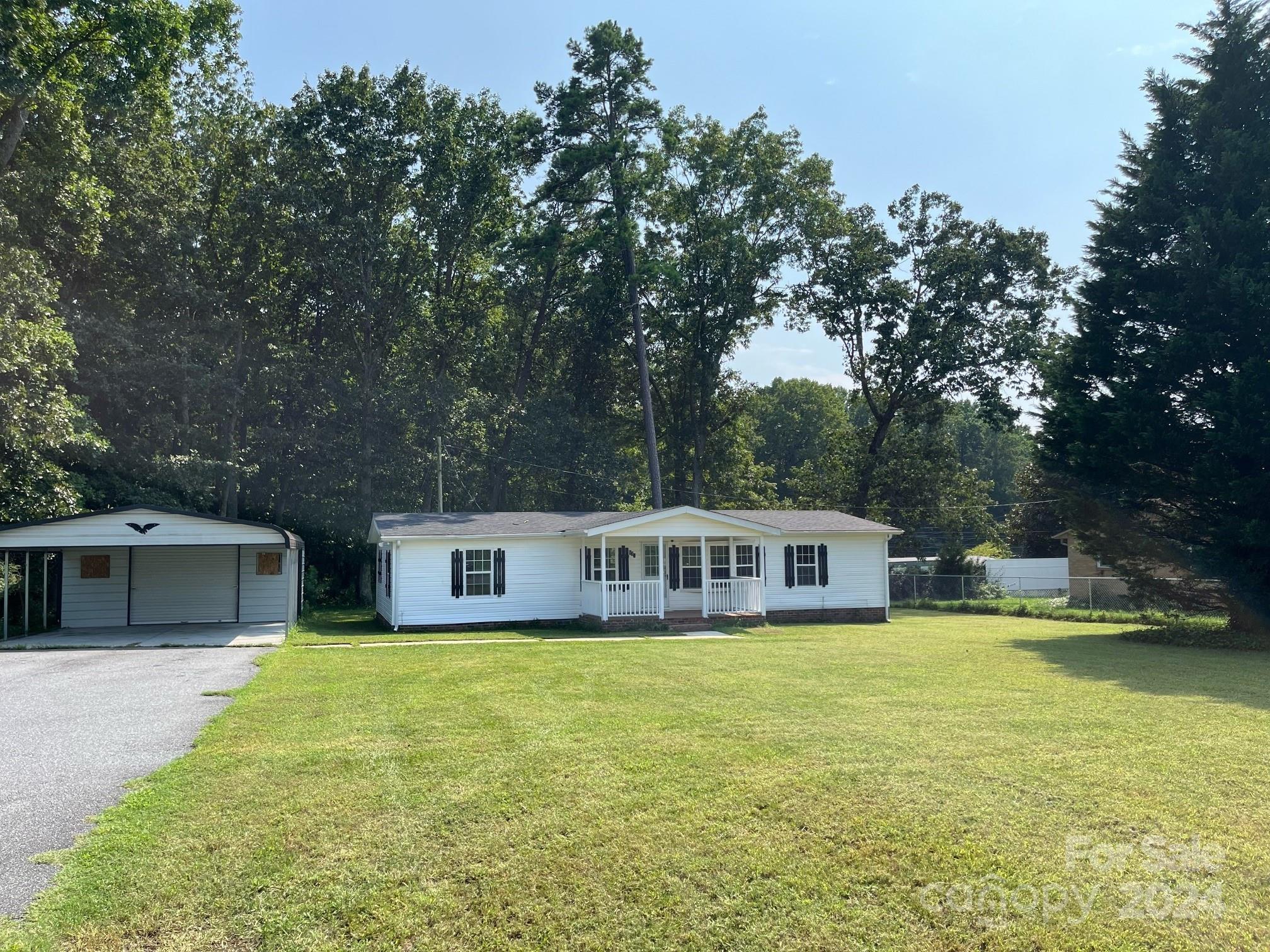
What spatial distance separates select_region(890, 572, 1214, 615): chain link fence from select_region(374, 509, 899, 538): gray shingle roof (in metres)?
6.33

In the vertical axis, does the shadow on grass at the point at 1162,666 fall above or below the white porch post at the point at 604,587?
below

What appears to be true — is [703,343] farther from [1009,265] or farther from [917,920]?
[917,920]

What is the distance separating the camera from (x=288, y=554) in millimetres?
17828

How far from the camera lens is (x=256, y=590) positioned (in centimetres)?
2109

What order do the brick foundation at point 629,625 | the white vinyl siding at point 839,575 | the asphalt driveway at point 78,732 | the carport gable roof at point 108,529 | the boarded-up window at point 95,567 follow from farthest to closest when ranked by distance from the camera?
the white vinyl siding at point 839,575 → the boarded-up window at point 95,567 → the brick foundation at point 629,625 → the carport gable roof at point 108,529 → the asphalt driveway at point 78,732

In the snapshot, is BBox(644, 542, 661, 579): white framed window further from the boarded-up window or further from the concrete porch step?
the boarded-up window

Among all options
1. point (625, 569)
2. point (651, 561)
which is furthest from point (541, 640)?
point (651, 561)

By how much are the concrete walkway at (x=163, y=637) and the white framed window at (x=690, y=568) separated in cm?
944

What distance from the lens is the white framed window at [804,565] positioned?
2234 centimetres

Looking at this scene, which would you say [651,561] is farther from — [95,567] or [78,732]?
[78,732]

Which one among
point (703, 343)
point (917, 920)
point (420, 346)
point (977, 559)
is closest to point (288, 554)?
point (917, 920)

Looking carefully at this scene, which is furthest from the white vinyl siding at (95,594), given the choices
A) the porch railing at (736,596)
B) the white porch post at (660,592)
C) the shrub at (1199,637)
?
the shrub at (1199,637)

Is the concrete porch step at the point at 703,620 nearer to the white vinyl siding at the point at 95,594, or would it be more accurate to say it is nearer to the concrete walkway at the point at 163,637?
the concrete walkway at the point at 163,637

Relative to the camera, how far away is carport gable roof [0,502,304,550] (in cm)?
1553
